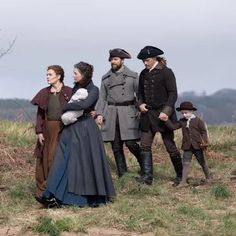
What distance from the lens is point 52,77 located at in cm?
885

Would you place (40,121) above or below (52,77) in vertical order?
below

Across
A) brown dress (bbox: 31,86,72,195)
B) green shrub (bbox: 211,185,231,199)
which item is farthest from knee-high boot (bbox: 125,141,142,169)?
brown dress (bbox: 31,86,72,195)

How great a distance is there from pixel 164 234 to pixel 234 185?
3.35 m

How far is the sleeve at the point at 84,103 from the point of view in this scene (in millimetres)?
8656

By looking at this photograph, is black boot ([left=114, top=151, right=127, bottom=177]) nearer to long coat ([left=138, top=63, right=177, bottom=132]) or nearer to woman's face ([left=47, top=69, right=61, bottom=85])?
long coat ([left=138, top=63, right=177, bottom=132])

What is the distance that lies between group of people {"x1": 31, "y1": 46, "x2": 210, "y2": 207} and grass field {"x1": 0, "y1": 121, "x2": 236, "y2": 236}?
0.25m

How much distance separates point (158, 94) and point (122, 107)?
25.7 inches

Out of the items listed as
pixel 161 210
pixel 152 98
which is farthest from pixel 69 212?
pixel 152 98

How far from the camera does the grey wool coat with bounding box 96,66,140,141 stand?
10391 millimetres

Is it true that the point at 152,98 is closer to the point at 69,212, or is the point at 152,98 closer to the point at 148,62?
the point at 148,62

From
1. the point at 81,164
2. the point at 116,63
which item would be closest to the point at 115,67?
the point at 116,63

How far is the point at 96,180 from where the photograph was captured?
8703mm

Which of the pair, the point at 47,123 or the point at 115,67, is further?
the point at 115,67

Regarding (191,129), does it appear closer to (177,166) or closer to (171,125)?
(171,125)
